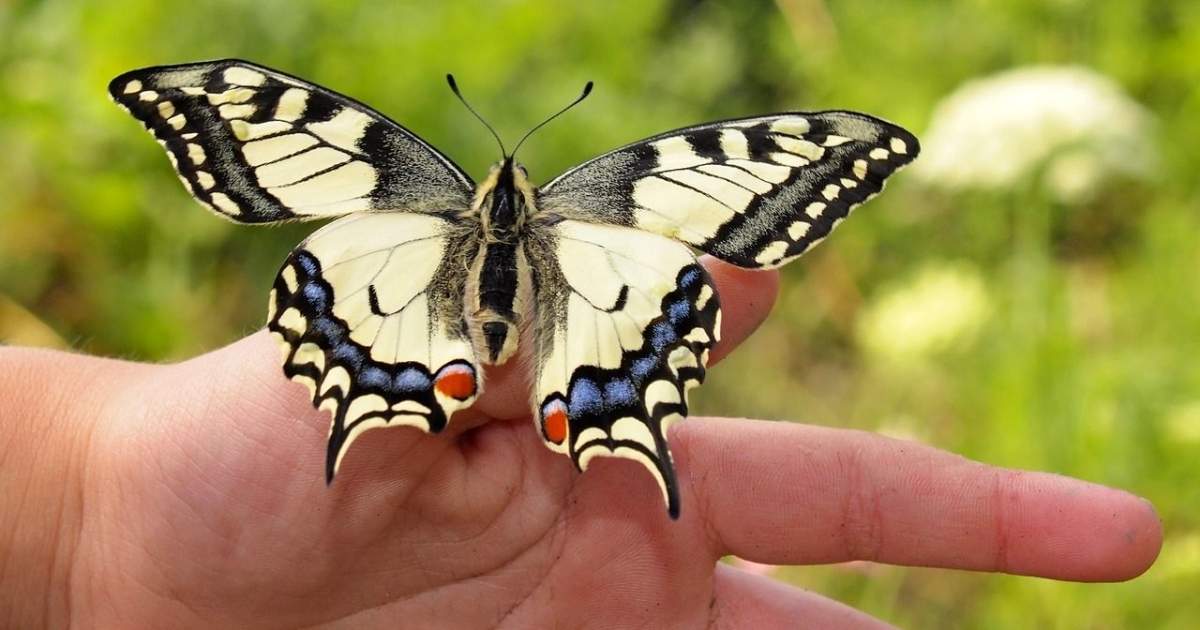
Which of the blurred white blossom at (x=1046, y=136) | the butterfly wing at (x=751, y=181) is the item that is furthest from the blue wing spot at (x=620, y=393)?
the blurred white blossom at (x=1046, y=136)

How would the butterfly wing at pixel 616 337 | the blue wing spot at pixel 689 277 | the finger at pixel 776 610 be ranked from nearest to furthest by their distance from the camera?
the butterfly wing at pixel 616 337
the blue wing spot at pixel 689 277
the finger at pixel 776 610

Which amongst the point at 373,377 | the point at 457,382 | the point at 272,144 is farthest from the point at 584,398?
the point at 272,144

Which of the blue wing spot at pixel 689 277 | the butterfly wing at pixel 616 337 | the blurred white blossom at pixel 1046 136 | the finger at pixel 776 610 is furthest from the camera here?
the blurred white blossom at pixel 1046 136

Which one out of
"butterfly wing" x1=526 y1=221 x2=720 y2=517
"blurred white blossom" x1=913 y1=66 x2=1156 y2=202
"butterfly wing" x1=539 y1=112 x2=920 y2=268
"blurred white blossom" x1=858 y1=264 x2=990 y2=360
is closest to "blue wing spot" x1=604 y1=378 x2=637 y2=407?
"butterfly wing" x1=526 y1=221 x2=720 y2=517

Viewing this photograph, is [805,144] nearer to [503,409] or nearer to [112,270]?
[503,409]

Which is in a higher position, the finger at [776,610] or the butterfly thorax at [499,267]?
the butterfly thorax at [499,267]

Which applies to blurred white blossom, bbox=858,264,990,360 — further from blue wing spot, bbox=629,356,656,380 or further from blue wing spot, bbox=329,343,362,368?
blue wing spot, bbox=329,343,362,368

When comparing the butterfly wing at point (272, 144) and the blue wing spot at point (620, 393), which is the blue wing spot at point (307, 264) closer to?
the butterfly wing at point (272, 144)

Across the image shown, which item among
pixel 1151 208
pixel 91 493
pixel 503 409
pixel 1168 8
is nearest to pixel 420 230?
pixel 503 409
